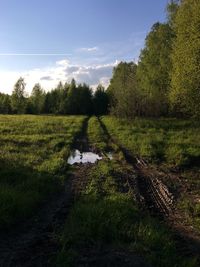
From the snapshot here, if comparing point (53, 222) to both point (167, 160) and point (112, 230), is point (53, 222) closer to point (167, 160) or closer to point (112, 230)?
point (112, 230)

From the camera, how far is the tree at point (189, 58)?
2245 centimetres

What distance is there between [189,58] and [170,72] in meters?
13.6

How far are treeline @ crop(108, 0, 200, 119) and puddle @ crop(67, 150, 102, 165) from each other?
724cm

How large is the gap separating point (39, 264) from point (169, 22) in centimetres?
3868

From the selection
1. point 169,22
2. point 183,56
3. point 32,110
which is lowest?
point 32,110

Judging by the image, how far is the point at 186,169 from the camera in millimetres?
17547

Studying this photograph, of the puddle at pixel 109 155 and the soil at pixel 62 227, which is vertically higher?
the soil at pixel 62 227

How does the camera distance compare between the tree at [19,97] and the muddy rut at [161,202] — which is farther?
the tree at [19,97]

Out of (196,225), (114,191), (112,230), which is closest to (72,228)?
(112,230)

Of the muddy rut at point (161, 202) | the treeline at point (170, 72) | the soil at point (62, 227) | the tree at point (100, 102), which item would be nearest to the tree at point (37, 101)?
the tree at point (100, 102)

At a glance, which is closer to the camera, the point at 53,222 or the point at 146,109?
the point at 53,222

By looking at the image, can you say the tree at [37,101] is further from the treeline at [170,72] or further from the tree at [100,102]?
the treeline at [170,72]

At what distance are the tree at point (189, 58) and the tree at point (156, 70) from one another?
50.2 feet

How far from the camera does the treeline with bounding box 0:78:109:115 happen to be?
94.4m
